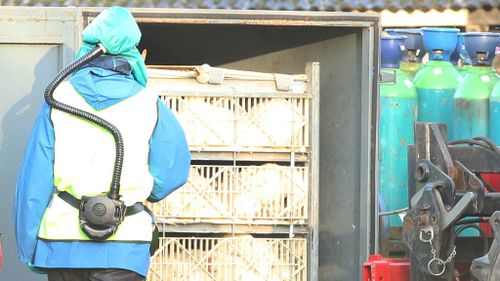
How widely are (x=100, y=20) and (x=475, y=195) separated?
1830mm

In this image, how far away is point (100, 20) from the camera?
513cm

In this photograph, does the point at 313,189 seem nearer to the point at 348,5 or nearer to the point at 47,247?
the point at 47,247

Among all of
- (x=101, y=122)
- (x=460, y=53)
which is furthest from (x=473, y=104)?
A: (x=101, y=122)

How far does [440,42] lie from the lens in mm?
7859

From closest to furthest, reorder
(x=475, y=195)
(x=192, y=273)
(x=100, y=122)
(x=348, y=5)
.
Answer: (x=475, y=195), (x=100, y=122), (x=192, y=273), (x=348, y=5)

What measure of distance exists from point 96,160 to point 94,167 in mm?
31

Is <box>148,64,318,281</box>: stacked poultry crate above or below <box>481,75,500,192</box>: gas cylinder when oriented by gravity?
below

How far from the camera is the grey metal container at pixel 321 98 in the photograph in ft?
20.5

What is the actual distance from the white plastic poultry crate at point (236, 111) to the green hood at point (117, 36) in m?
1.15

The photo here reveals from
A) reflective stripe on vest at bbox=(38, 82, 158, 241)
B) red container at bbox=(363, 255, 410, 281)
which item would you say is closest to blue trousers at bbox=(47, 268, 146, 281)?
reflective stripe on vest at bbox=(38, 82, 158, 241)

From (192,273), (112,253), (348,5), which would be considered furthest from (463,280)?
(348,5)

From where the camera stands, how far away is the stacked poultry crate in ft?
20.8

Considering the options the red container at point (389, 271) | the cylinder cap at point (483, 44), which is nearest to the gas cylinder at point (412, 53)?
the cylinder cap at point (483, 44)

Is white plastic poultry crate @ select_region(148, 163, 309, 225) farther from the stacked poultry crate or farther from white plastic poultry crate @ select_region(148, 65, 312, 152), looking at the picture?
white plastic poultry crate @ select_region(148, 65, 312, 152)
